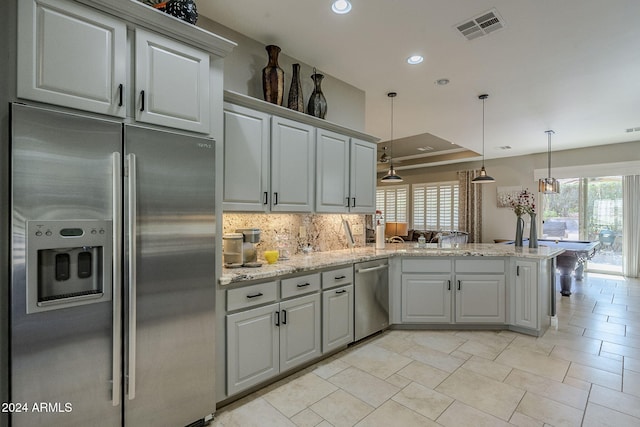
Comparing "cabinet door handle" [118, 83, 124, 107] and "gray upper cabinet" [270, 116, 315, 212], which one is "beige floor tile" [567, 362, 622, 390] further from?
"cabinet door handle" [118, 83, 124, 107]

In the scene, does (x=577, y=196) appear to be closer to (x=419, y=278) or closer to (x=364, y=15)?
(x=419, y=278)

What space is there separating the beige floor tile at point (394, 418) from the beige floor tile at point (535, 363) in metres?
1.26

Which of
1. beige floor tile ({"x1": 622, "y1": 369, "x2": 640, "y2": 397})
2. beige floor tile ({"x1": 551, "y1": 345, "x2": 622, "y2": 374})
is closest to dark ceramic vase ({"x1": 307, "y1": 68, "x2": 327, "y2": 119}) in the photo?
beige floor tile ({"x1": 551, "y1": 345, "x2": 622, "y2": 374})

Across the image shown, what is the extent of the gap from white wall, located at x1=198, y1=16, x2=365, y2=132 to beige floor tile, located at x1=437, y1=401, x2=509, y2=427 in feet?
9.71

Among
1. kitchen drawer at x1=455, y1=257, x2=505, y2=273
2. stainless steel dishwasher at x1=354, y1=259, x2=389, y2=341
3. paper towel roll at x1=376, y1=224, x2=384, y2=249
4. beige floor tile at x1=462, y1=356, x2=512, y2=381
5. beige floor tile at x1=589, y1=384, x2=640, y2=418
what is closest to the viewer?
beige floor tile at x1=589, y1=384, x2=640, y2=418

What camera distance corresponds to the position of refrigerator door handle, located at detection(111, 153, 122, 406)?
1596mm

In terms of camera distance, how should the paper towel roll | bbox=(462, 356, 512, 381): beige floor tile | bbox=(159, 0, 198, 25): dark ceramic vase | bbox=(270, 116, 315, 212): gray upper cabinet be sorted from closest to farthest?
bbox=(159, 0, 198, 25): dark ceramic vase
bbox=(462, 356, 512, 381): beige floor tile
bbox=(270, 116, 315, 212): gray upper cabinet
the paper towel roll

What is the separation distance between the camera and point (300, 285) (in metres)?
2.59

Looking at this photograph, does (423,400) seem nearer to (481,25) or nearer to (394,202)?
(481,25)

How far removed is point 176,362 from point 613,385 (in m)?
3.24

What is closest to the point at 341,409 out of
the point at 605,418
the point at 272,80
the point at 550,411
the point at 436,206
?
the point at 550,411

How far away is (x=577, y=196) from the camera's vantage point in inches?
290

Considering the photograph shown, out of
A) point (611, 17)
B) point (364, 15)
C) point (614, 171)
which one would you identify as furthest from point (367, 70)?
point (614, 171)

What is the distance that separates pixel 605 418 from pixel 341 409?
1736 millimetres
